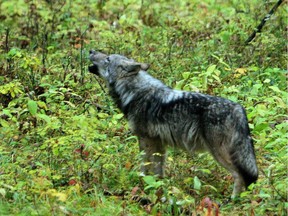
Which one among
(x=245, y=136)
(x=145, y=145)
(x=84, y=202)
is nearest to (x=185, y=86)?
(x=145, y=145)

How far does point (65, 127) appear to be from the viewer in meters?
8.39

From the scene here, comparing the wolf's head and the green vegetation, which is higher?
the wolf's head

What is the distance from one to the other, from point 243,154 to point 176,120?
95 cm

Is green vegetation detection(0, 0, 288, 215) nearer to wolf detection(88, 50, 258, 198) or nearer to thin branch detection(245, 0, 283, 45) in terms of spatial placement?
thin branch detection(245, 0, 283, 45)

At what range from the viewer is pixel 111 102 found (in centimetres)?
996

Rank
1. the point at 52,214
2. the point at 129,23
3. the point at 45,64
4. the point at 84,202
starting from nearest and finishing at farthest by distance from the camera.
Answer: the point at 52,214 → the point at 84,202 → the point at 45,64 → the point at 129,23

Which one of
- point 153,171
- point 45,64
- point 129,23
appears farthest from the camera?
point 129,23

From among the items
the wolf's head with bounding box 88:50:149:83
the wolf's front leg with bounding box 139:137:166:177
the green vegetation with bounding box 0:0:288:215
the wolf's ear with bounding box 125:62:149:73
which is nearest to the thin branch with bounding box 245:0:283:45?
the green vegetation with bounding box 0:0:288:215

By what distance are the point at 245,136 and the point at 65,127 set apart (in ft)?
8.26

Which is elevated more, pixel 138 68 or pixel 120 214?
pixel 138 68

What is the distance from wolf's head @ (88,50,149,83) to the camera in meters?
8.19

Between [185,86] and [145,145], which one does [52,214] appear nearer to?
[145,145]

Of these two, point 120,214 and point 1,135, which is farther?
point 1,135

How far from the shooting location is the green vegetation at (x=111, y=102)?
6781 millimetres
